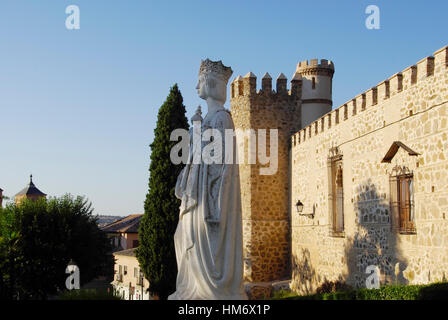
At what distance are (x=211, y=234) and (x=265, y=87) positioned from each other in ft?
52.7

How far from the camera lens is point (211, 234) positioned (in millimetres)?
6355

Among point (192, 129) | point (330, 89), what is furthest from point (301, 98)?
point (192, 129)

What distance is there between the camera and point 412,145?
12055mm

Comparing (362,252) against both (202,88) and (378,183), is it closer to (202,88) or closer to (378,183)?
(378,183)

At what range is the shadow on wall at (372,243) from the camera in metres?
12.8

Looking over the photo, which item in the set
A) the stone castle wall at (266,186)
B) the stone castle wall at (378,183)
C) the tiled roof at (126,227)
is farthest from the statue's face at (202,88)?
the tiled roof at (126,227)

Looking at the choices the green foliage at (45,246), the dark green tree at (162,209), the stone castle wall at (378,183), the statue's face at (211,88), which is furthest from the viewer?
the green foliage at (45,246)

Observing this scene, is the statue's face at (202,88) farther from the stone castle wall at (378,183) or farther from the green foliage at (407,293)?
the stone castle wall at (378,183)

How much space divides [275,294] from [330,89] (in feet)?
27.8

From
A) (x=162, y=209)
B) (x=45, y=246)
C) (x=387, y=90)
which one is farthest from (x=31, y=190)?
(x=387, y=90)

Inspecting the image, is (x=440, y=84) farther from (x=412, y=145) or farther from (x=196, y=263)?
(x=196, y=263)

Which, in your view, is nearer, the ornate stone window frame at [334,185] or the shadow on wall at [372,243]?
the shadow on wall at [372,243]

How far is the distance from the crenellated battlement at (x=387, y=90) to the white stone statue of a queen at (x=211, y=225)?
628 centimetres

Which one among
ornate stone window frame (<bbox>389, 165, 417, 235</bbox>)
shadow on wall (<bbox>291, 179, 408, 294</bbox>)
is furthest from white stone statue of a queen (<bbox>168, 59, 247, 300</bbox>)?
ornate stone window frame (<bbox>389, 165, 417, 235</bbox>)
